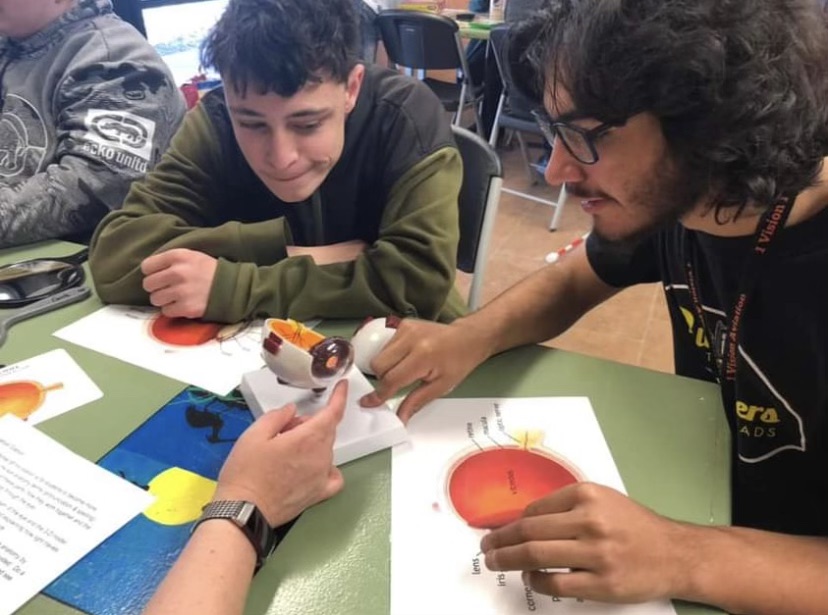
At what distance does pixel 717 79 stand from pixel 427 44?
9.71 ft

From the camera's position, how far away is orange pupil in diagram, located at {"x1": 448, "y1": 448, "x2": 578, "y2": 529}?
0.69m

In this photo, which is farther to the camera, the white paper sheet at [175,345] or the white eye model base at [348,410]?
the white paper sheet at [175,345]

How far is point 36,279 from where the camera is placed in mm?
1107

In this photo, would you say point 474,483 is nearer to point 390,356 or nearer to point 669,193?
point 390,356

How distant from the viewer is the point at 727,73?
0.69 m

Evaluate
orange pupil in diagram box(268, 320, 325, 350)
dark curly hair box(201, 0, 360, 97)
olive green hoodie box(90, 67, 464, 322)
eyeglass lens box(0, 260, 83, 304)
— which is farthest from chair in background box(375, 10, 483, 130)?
orange pupil in diagram box(268, 320, 325, 350)

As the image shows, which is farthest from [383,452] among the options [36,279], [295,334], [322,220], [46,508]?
[36,279]

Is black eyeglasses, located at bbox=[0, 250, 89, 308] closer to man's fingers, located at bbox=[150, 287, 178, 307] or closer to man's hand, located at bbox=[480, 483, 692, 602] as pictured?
man's fingers, located at bbox=[150, 287, 178, 307]

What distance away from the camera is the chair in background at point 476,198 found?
125cm

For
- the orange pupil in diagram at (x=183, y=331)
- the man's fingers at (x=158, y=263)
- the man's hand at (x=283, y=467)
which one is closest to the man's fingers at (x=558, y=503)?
the man's hand at (x=283, y=467)

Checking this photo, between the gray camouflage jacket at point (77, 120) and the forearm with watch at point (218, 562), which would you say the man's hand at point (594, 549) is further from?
the gray camouflage jacket at point (77, 120)

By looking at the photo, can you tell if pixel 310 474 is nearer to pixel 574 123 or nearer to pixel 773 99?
pixel 574 123

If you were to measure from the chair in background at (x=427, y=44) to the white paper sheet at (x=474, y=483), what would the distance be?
8.93 ft

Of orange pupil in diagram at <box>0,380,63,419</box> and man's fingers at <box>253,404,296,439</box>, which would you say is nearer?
man's fingers at <box>253,404,296,439</box>
